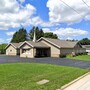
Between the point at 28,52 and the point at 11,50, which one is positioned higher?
the point at 11,50

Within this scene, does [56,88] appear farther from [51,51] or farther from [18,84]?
[51,51]

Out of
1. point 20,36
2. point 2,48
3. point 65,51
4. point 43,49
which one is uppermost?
point 20,36

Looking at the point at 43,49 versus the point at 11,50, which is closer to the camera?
the point at 43,49

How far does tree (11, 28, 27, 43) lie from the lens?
86.4 meters

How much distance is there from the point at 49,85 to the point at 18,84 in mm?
1832

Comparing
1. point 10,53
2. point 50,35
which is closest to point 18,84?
point 10,53

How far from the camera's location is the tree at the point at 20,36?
8638 cm

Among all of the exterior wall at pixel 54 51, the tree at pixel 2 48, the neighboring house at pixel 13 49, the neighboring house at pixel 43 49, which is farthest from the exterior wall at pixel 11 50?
the exterior wall at pixel 54 51

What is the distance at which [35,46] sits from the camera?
136 feet

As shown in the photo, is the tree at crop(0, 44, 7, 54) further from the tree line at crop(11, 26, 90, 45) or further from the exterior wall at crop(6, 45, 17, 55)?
the tree line at crop(11, 26, 90, 45)

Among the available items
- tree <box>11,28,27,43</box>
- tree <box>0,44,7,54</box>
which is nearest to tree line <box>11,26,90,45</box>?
tree <box>11,28,27,43</box>

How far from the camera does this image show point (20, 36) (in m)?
89.1

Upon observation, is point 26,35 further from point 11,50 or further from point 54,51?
point 54,51

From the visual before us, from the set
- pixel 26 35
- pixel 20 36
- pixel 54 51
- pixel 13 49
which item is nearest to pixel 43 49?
pixel 54 51
